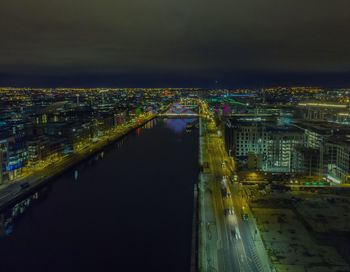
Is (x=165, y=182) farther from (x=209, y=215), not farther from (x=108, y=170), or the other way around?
(x=209, y=215)

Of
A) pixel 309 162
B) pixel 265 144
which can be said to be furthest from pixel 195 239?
pixel 265 144

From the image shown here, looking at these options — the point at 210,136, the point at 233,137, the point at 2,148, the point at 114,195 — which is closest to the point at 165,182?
the point at 114,195

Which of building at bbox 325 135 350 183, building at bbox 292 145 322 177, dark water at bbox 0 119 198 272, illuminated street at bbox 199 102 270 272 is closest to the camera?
illuminated street at bbox 199 102 270 272

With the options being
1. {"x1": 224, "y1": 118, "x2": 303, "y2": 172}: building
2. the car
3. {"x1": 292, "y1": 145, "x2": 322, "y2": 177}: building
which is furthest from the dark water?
{"x1": 292, "y1": 145, "x2": 322, "y2": 177}: building

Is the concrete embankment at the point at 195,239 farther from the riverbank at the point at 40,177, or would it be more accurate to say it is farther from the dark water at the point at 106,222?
the riverbank at the point at 40,177

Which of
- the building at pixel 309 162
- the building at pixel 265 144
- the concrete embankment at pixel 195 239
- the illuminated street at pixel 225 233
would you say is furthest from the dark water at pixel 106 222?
the building at pixel 309 162

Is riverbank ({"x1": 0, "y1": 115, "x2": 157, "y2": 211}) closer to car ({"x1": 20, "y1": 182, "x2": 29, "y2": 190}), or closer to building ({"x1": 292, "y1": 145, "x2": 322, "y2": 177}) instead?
car ({"x1": 20, "y1": 182, "x2": 29, "y2": 190})

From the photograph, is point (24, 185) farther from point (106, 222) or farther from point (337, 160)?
point (337, 160)

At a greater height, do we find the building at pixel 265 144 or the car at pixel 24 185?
the building at pixel 265 144
